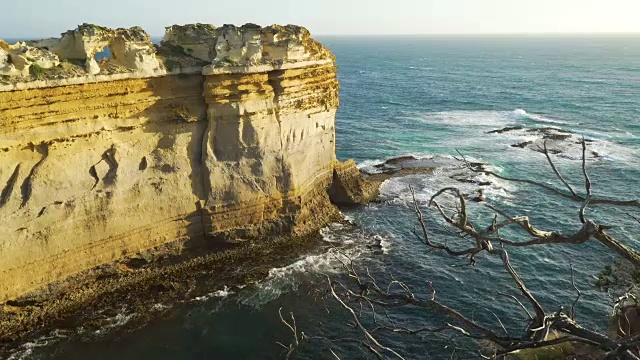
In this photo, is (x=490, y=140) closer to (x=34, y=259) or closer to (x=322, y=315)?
(x=322, y=315)

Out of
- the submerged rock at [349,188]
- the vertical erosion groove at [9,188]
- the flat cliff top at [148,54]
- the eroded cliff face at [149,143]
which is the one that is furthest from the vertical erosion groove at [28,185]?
the submerged rock at [349,188]

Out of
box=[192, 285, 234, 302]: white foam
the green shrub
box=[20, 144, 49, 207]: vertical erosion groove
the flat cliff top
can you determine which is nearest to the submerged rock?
the flat cliff top

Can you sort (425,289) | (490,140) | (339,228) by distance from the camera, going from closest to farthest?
1. (425,289)
2. (339,228)
3. (490,140)

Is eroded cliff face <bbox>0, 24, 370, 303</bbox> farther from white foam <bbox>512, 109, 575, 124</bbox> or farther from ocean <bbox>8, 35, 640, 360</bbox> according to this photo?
white foam <bbox>512, 109, 575, 124</bbox>

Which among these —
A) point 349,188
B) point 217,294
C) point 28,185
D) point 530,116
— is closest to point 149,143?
point 28,185

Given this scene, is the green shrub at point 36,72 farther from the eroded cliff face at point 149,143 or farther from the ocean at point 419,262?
the ocean at point 419,262

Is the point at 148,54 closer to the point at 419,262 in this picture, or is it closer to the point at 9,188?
the point at 9,188

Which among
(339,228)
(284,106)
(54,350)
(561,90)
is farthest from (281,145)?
(561,90)
